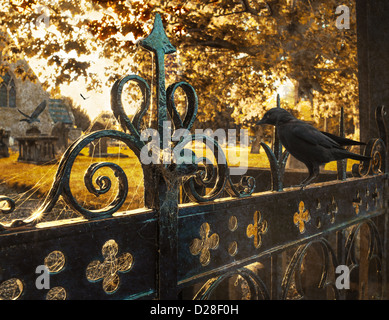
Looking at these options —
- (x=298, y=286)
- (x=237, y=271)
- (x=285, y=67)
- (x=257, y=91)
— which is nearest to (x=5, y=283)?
(x=237, y=271)

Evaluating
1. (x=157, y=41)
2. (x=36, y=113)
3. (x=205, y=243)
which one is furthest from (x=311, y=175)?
(x=36, y=113)

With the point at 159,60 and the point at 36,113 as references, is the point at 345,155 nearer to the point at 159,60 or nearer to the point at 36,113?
the point at 159,60

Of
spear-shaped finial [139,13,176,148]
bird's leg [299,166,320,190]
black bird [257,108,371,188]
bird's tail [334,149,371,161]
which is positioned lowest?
bird's leg [299,166,320,190]

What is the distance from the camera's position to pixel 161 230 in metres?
1.31

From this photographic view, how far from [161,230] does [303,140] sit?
1.06 m

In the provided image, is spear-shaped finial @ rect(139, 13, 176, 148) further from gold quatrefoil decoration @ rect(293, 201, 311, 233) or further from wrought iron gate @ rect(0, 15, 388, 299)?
gold quatrefoil decoration @ rect(293, 201, 311, 233)

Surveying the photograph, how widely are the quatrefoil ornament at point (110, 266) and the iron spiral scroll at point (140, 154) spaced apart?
5.4 inches

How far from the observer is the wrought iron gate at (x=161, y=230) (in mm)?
1042

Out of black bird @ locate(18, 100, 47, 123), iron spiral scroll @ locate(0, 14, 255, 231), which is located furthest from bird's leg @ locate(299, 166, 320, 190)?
black bird @ locate(18, 100, 47, 123)

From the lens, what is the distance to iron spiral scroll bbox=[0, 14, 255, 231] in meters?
→ 1.07

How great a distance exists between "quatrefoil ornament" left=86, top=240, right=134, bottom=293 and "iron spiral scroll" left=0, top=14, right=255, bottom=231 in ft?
0.45

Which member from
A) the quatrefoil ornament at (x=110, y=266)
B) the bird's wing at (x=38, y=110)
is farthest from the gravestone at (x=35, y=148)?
the quatrefoil ornament at (x=110, y=266)

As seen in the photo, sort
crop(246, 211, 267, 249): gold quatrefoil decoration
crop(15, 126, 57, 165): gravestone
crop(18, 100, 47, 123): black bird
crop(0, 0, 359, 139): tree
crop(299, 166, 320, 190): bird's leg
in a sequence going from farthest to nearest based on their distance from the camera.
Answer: crop(18, 100, 47, 123): black bird
crop(15, 126, 57, 165): gravestone
crop(0, 0, 359, 139): tree
crop(299, 166, 320, 190): bird's leg
crop(246, 211, 267, 249): gold quatrefoil decoration
